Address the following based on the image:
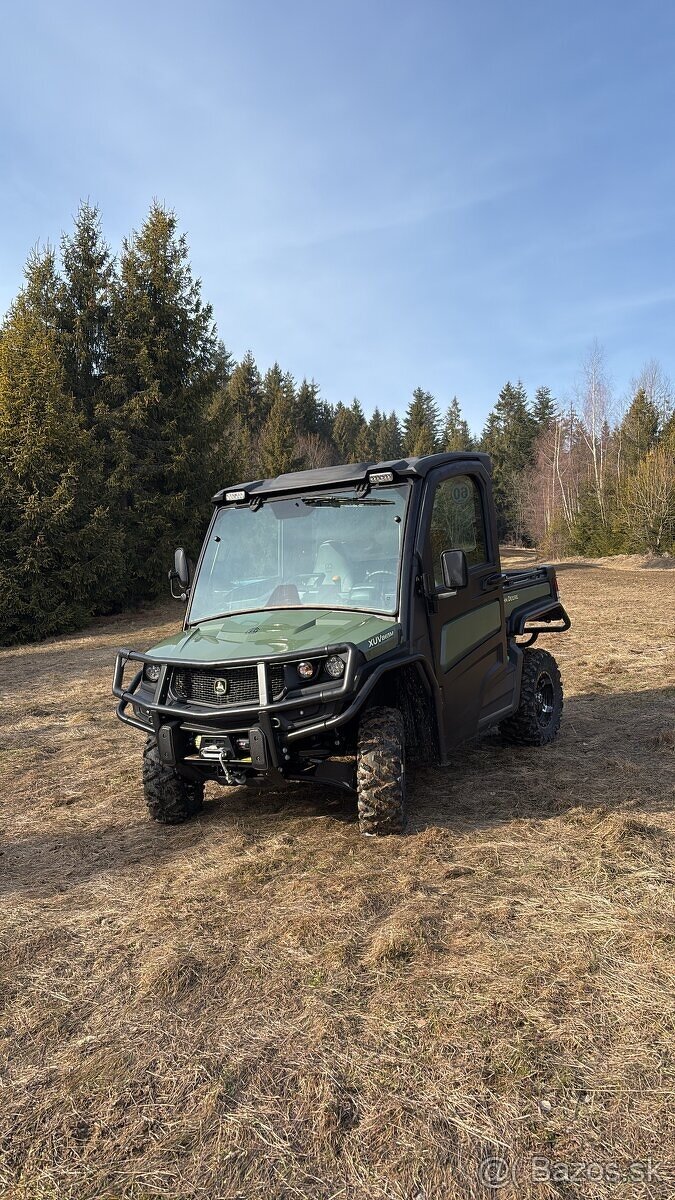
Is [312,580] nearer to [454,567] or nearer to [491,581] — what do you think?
[454,567]

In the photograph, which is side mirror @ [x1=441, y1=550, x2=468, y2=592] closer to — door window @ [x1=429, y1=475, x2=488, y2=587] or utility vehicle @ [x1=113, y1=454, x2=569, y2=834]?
utility vehicle @ [x1=113, y1=454, x2=569, y2=834]

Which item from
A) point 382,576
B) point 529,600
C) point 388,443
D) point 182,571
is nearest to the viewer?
point 382,576

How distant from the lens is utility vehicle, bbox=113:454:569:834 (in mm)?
3953

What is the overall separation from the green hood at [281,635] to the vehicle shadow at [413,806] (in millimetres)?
842

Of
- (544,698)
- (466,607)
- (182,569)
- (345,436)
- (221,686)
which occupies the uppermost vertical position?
(345,436)

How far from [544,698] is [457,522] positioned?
2.15m

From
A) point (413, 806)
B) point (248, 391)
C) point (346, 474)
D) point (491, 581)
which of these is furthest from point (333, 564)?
point (248, 391)

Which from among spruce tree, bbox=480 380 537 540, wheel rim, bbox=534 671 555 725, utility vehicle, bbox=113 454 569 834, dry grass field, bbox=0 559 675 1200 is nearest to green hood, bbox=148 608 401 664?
utility vehicle, bbox=113 454 569 834

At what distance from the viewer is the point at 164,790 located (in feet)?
15.3

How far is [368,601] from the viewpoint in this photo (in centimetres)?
456

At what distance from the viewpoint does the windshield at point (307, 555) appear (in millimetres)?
4621

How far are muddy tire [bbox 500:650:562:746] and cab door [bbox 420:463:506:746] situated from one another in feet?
1.39

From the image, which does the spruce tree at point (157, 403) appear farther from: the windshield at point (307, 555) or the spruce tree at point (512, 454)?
the spruce tree at point (512, 454)

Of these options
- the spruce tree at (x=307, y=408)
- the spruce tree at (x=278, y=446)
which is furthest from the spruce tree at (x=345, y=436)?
the spruce tree at (x=278, y=446)
